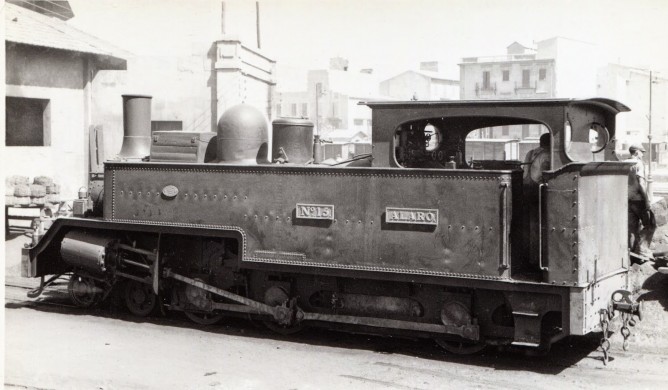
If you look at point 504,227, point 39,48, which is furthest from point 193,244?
point 39,48

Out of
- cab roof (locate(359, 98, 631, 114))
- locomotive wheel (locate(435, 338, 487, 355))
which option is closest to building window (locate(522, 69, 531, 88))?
cab roof (locate(359, 98, 631, 114))

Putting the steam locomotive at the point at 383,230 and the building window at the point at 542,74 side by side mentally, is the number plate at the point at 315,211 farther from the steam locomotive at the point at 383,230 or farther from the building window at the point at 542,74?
the building window at the point at 542,74

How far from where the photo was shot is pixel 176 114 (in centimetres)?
2133

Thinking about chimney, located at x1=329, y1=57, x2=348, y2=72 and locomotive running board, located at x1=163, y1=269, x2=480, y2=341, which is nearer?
locomotive running board, located at x1=163, y1=269, x2=480, y2=341

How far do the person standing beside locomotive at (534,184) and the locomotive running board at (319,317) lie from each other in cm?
110

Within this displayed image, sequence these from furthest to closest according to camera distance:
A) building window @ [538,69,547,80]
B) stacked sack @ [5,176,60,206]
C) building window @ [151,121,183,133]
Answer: building window @ [538,69,547,80], building window @ [151,121,183,133], stacked sack @ [5,176,60,206]

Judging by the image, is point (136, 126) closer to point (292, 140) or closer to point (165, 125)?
point (292, 140)

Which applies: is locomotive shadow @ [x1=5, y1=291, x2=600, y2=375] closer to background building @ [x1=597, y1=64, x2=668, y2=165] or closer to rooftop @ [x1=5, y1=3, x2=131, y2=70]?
rooftop @ [x1=5, y1=3, x2=131, y2=70]

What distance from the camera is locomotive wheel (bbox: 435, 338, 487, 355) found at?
7887mm

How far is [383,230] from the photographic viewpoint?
7785 mm

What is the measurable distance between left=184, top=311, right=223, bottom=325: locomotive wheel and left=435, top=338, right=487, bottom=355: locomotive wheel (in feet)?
9.58

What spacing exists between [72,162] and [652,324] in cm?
1388

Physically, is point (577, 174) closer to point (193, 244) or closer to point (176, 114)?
point (193, 244)

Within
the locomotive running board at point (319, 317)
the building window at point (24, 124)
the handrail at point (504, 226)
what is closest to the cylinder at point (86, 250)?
the locomotive running board at point (319, 317)
